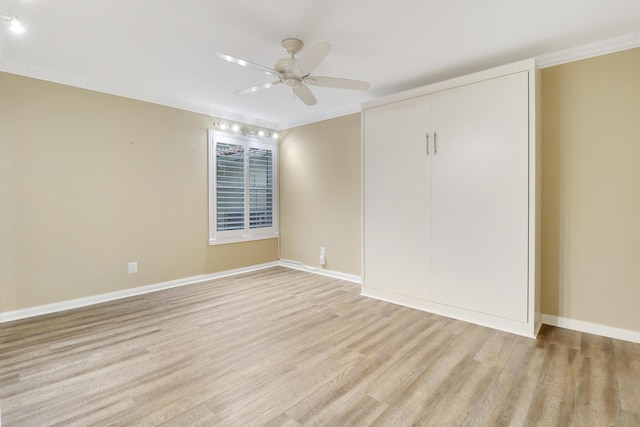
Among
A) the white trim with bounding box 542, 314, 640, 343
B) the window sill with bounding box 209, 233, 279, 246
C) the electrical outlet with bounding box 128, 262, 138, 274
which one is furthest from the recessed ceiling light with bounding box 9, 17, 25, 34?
the white trim with bounding box 542, 314, 640, 343

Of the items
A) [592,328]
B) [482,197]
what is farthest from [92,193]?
[592,328]

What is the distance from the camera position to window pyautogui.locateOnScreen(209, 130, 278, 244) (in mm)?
4629

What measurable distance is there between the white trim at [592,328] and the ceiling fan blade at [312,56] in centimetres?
321

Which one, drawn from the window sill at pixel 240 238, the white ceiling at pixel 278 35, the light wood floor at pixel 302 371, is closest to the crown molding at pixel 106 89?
the white ceiling at pixel 278 35

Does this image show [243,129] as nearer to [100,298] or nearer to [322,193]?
[322,193]

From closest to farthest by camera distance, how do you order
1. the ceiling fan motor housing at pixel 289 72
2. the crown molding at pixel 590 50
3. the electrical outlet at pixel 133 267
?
the ceiling fan motor housing at pixel 289 72 < the crown molding at pixel 590 50 < the electrical outlet at pixel 133 267

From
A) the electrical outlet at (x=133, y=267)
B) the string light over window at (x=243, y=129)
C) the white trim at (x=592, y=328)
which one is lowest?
the white trim at (x=592, y=328)

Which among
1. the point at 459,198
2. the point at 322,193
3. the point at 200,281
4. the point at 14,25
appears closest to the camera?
the point at 14,25

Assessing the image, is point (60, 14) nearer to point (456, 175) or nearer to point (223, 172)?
point (223, 172)

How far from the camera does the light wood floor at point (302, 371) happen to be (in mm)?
1712

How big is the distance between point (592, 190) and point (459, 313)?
1.67m

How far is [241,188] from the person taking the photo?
16.3ft

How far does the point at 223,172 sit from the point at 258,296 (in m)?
2.10

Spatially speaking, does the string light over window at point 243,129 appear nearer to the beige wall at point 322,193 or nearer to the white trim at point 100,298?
the beige wall at point 322,193
